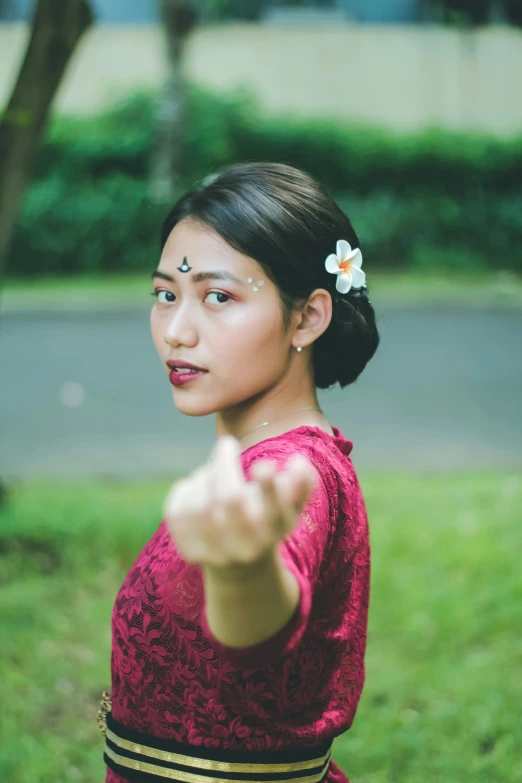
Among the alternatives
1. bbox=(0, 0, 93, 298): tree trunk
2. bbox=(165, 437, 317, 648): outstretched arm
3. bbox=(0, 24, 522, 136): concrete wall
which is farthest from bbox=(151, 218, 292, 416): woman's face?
bbox=(0, 24, 522, 136): concrete wall

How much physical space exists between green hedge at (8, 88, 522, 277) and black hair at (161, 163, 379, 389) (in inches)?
461

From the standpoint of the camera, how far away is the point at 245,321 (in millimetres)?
1419

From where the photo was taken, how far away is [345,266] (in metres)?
1.56

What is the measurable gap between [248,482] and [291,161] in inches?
514

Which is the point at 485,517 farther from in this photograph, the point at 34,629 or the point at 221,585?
the point at 221,585

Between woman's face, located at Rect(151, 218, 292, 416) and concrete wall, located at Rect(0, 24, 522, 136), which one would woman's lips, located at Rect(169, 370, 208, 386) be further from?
concrete wall, located at Rect(0, 24, 522, 136)

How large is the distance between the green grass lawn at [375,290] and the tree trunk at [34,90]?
6688 mm

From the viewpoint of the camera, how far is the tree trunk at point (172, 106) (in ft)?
41.4

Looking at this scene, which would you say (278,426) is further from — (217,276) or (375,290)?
(375,290)

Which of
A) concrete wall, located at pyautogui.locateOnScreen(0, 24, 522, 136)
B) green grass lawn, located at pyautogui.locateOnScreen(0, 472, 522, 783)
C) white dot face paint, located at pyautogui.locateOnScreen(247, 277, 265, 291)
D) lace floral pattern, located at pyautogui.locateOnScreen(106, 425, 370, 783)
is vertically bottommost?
green grass lawn, located at pyautogui.locateOnScreen(0, 472, 522, 783)

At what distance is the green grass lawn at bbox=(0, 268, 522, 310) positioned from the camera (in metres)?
11.4

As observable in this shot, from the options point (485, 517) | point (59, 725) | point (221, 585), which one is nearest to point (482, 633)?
point (485, 517)

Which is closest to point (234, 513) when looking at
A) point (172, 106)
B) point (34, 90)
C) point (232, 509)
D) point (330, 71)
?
point (232, 509)

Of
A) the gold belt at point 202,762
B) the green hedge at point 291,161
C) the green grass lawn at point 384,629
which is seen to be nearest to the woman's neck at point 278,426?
the gold belt at point 202,762
